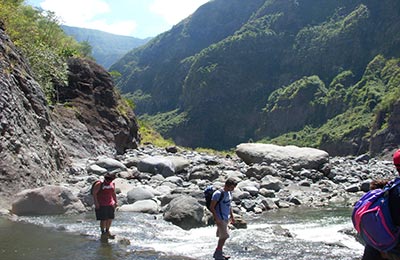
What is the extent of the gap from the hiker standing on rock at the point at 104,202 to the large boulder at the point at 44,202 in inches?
108

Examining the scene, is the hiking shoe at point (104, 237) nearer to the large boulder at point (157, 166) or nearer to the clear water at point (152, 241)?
the clear water at point (152, 241)

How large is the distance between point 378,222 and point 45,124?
14.5 m

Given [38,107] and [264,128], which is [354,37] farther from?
[38,107]

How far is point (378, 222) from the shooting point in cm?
418

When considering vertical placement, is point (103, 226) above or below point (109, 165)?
above

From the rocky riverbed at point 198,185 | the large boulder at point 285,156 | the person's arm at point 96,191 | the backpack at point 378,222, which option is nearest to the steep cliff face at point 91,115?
the rocky riverbed at point 198,185

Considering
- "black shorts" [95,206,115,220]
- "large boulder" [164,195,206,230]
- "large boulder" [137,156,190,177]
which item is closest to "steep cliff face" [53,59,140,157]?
"large boulder" [137,156,190,177]

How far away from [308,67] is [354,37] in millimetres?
18970

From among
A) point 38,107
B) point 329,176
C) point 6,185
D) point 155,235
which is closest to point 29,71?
point 38,107

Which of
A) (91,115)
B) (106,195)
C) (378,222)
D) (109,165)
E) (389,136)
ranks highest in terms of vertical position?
(378,222)

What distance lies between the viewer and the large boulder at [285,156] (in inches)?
947

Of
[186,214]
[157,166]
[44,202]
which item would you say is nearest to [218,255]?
[186,214]

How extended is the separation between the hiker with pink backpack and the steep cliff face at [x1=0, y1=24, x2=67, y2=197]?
35.1ft

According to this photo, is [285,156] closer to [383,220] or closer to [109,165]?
[109,165]
